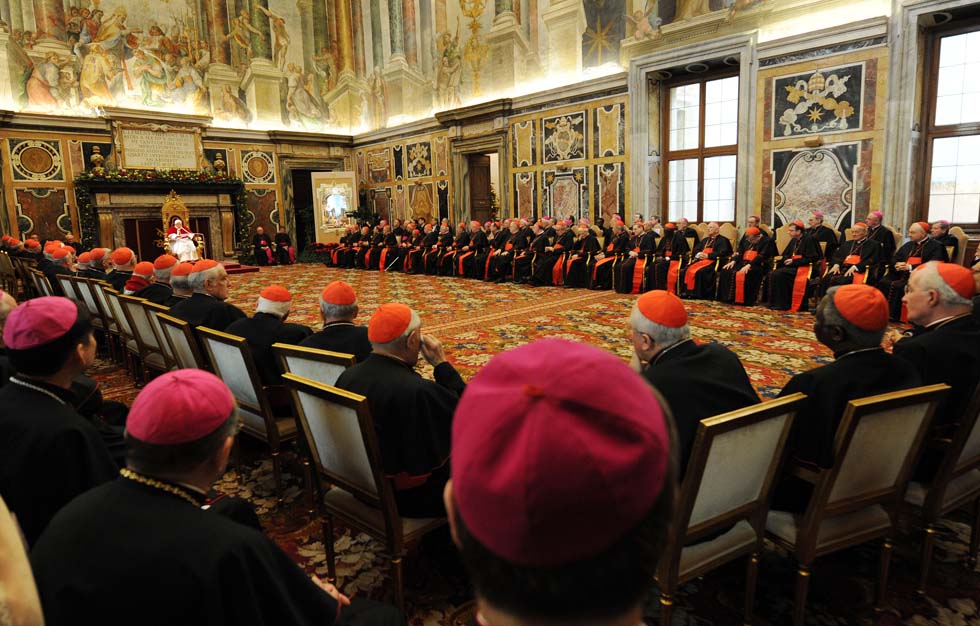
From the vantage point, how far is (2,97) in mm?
14094

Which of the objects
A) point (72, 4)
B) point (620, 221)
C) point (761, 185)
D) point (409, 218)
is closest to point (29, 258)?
point (72, 4)

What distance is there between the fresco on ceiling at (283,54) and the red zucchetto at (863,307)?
10.2 m

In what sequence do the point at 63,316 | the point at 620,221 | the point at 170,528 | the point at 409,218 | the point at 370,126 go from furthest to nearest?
the point at 370,126
the point at 409,218
the point at 620,221
the point at 63,316
the point at 170,528

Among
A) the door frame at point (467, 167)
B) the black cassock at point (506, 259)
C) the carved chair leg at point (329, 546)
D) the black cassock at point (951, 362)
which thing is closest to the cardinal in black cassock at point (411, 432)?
the carved chair leg at point (329, 546)

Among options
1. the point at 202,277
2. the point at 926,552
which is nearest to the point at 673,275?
the point at 202,277

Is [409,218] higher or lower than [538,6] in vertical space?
lower

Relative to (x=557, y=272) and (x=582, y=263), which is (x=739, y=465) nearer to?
(x=582, y=263)

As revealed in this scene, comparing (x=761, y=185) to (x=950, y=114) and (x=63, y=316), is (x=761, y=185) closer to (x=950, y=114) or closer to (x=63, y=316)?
(x=950, y=114)

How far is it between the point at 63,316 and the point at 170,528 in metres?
1.37

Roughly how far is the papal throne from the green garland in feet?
1.63

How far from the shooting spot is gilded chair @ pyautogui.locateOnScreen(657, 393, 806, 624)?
1.89 metres

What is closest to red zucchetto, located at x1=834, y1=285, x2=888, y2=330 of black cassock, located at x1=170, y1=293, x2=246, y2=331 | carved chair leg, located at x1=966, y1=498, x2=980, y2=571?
carved chair leg, located at x1=966, y1=498, x2=980, y2=571

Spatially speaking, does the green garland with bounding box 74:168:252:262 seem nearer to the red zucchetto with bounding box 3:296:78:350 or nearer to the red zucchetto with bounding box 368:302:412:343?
the red zucchetto with bounding box 3:296:78:350

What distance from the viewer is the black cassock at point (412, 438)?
2.41 meters
